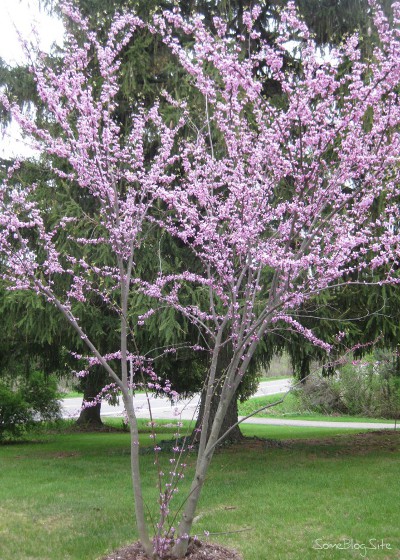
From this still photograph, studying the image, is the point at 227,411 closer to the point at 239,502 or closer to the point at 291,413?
the point at 239,502

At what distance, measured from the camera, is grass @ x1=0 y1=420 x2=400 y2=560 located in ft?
16.4

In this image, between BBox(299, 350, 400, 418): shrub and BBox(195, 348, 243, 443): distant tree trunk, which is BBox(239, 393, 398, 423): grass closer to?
Answer: BBox(299, 350, 400, 418): shrub

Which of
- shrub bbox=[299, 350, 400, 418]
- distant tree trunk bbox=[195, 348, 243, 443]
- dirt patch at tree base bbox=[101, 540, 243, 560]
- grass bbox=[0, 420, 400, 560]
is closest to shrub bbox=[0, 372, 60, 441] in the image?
grass bbox=[0, 420, 400, 560]

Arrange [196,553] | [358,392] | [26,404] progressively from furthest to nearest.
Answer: [358,392] → [26,404] → [196,553]

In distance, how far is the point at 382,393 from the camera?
21.0 meters

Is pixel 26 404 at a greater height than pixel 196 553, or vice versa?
pixel 26 404

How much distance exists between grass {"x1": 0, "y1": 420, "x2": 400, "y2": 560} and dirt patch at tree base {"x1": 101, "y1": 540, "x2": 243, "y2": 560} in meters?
0.15

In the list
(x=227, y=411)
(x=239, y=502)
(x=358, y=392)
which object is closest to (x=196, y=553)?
(x=239, y=502)

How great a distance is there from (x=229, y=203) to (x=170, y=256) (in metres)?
4.12

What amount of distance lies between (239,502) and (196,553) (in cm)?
221

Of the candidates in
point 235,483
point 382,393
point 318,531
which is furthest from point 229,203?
point 382,393

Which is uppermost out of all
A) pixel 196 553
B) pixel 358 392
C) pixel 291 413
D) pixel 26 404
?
pixel 26 404

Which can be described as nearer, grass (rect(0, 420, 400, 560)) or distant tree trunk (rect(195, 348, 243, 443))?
grass (rect(0, 420, 400, 560))

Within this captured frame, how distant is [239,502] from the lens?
6.44 m
